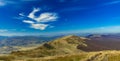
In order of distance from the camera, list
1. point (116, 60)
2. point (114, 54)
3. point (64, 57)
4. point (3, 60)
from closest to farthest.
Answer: point (116, 60)
point (114, 54)
point (64, 57)
point (3, 60)

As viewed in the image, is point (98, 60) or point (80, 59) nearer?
point (98, 60)

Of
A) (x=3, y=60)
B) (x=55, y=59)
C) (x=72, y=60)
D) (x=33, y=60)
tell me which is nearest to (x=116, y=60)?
(x=72, y=60)

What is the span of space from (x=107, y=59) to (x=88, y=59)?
14.1 meters

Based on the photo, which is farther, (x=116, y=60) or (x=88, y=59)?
(x=88, y=59)

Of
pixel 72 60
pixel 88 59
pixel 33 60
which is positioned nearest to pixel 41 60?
pixel 33 60

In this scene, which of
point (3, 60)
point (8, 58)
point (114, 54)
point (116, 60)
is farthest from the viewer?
point (8, 58)

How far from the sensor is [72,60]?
160m

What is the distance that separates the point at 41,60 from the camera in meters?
165

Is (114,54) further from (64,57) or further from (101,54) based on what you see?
(64,57)

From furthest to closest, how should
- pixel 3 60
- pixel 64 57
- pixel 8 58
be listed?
pixel 8 58, pixel 3 60, pixel 64 57

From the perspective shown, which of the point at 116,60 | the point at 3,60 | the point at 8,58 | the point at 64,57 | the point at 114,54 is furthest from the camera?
the point at 8,58

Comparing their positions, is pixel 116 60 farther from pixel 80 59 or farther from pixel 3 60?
pixel 3 60

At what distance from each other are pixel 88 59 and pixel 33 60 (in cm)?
3819

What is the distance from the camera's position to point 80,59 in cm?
16262
